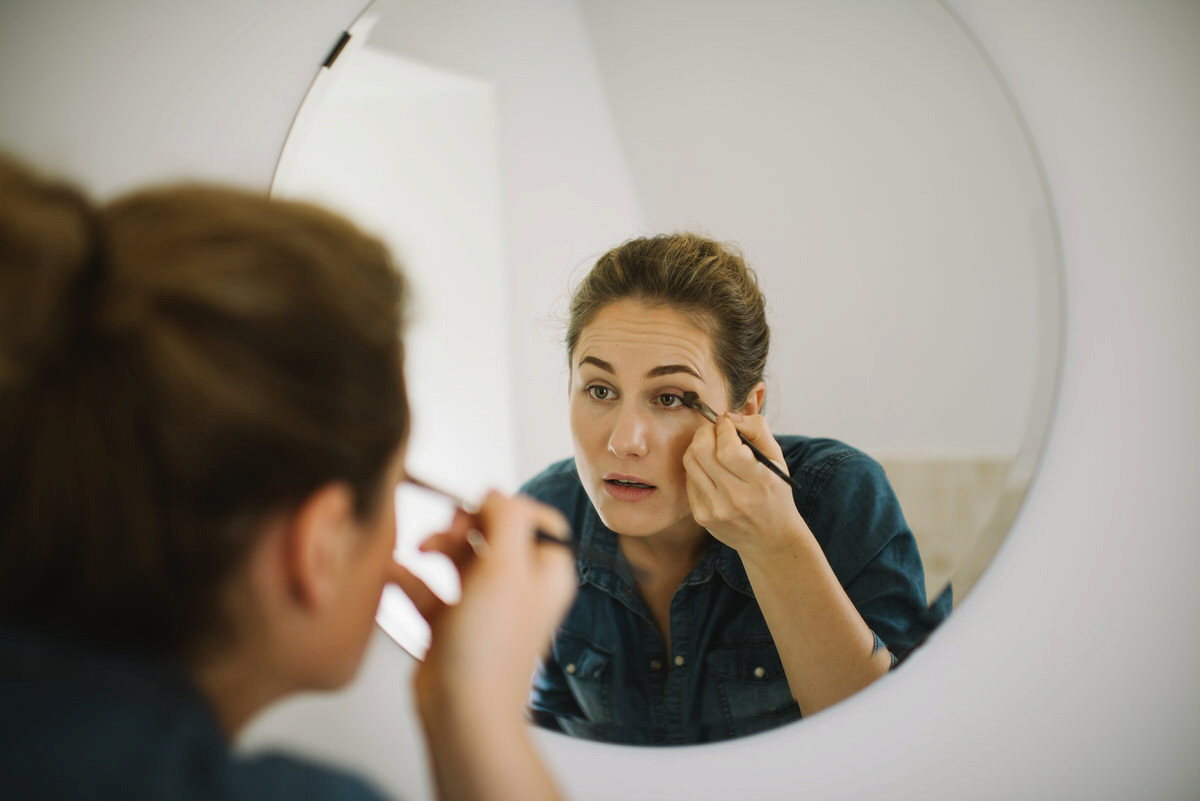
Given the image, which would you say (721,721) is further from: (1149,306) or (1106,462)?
(1149,306)

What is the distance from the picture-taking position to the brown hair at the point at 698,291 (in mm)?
607

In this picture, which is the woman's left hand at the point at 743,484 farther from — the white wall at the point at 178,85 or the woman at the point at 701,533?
the white wall at the point at 178,85

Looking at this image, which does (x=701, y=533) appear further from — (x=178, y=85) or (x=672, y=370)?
(x=178, y=85)

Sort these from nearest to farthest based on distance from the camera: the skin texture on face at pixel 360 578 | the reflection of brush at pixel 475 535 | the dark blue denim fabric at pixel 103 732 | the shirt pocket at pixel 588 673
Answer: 1. the dark blue denim fabric at pixel 103 732
2. the skin texture on face at pixel 360 578
3. the reflection of brush at pixel 475 535
4. the shirt pocket at pixel 588 673

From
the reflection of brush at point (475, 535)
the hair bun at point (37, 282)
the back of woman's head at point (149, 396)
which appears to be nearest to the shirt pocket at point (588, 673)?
the reflection of brush at point (475, 535)

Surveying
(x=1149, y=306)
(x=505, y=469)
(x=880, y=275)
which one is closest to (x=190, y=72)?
(x=505, y=469)

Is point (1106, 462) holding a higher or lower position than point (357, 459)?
higher

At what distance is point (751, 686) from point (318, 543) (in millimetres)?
403

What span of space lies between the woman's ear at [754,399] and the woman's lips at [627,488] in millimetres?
98

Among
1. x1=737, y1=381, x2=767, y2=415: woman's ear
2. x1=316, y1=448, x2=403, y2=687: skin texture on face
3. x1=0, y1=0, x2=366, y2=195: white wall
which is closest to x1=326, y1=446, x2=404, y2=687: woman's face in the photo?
x1=316, y1=448, x2=403, y2=687: skin texture on face

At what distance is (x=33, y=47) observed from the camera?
732 millimetres

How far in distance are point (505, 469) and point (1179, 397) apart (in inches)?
23.0

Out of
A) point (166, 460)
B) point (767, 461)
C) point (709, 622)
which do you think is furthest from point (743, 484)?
point (166, 460)

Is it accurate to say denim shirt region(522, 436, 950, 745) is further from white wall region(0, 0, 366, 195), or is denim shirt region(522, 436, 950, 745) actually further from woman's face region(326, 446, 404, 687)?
white wall region(0, 0, 366, 195)
